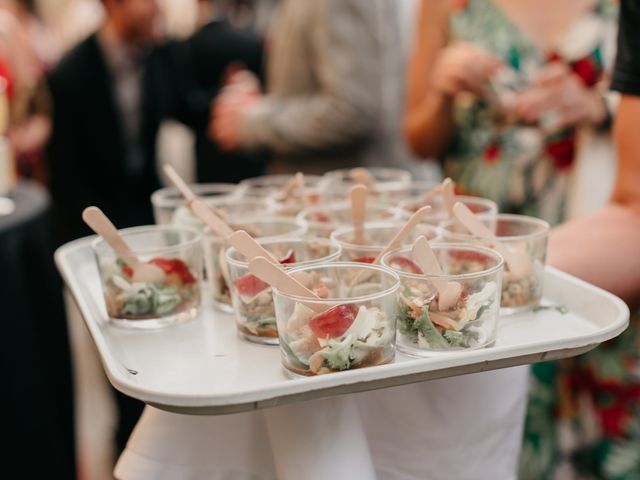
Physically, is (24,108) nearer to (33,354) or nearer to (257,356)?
(33,354)

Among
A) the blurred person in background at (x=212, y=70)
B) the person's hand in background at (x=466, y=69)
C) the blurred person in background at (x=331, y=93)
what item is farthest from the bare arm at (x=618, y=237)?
the blurred person in background at (x=212, y=70)

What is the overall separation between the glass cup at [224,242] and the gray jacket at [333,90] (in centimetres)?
82

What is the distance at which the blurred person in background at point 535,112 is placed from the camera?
141 cm

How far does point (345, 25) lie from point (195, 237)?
97cm

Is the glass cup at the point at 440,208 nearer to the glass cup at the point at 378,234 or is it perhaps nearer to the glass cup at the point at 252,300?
the glass cup at the point at 378,234

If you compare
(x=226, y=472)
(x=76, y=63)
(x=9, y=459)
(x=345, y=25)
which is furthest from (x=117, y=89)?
(x=226, y=472)

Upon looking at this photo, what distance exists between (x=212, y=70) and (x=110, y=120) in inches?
17.5

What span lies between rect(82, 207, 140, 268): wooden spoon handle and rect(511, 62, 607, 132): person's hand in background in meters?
0.88

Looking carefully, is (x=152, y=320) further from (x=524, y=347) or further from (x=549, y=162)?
(x=549, y=162)

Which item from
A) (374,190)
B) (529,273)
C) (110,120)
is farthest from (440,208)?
(110,120)

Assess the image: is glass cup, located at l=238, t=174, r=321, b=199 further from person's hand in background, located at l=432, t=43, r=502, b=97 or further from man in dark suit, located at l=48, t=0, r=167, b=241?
man in dark suit, located at l=48, t=0, r=167, b=241

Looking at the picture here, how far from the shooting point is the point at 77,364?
3.14 m

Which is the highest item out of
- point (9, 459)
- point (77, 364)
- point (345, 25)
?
point (345, 25)

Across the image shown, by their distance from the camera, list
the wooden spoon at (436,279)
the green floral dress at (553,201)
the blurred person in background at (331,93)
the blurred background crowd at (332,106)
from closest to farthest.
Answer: the wooden spoon at (436,279), the green floral dress at (553,201), the blurred background crowd at (332,106), the blurred person in background at (331,93)
